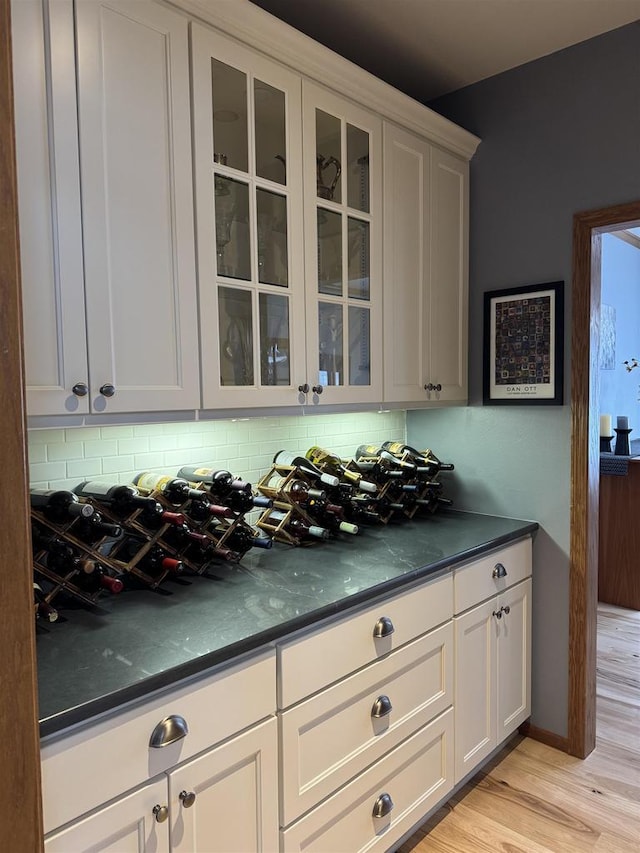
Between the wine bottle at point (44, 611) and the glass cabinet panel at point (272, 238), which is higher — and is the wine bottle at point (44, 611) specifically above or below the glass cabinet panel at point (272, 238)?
below

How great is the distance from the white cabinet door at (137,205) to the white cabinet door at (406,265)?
86cm

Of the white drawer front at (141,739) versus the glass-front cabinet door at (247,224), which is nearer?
the white drawer front at (141,739)

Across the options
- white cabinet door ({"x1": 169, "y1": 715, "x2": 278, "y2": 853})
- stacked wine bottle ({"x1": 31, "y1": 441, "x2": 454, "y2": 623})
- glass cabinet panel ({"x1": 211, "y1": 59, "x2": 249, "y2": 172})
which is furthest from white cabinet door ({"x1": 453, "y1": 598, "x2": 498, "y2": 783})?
glass cabinet panel ({"x1": 211, "y1": 59, "x2": 249, "y2": 172})

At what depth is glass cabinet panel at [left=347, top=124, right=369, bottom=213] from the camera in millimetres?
1989

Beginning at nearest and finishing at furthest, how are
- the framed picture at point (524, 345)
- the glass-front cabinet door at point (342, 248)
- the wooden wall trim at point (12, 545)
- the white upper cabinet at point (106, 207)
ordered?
the wooden wall trim at point (12, 545) < the white upper cabinet at point (106, 207) < the glass-front cabinet door at point (342, 248) < the framed picture at point (524, 345)

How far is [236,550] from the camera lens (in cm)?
178

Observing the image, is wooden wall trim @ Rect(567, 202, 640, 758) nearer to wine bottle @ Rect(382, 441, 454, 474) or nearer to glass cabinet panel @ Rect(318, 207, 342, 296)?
wine bottle @ Rect(382, 441, 454, 474)

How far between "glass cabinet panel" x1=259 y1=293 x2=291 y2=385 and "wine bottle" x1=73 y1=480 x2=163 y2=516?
0.49 metres

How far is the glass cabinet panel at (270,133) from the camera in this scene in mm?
1704

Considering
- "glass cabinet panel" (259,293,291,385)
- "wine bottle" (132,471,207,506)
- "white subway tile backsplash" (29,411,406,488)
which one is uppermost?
"glass cabinet panel" (259,293,291,385)

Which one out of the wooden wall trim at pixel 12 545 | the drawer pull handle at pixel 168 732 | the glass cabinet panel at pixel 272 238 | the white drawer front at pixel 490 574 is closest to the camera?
the wooden wall trim at pixel 12 545

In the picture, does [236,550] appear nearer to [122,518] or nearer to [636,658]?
[122,518]

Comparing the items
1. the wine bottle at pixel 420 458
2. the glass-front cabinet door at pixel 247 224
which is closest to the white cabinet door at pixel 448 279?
the wine bottle at pixel 420 458

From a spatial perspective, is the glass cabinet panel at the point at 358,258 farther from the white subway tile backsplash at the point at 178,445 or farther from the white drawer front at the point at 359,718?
the white drawer front at the point at 359,718
